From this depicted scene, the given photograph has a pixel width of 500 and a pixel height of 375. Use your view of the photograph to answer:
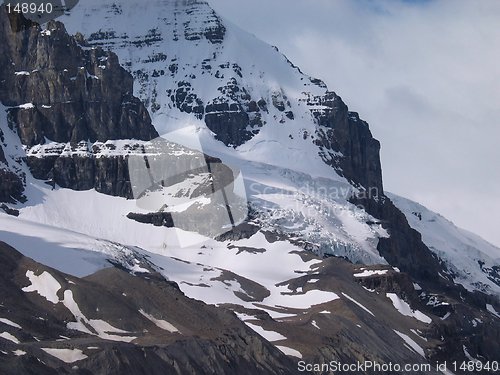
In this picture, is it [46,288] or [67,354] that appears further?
[46,288]

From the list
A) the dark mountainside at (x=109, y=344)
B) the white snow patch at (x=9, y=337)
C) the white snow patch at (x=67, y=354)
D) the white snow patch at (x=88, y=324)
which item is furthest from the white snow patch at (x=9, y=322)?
the white snow patch at (x=67, y=354)

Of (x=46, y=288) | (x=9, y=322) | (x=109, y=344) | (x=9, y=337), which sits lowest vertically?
(x=46, y=288)

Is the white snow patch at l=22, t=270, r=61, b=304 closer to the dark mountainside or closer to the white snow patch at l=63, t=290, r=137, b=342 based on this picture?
the dark mountainside

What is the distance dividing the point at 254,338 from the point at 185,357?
71.0 feet

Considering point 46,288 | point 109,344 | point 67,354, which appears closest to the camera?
point 67,354

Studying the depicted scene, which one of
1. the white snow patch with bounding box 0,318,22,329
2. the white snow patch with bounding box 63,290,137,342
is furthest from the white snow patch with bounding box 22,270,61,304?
the white snow patch with bounding box 0,318,22,329

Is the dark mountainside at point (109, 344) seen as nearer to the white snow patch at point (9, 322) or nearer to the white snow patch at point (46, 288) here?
the white snow patch at point (46, 288)

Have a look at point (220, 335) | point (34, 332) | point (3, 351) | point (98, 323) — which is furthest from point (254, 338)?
point (3, 351)

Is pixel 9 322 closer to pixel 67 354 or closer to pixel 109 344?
pixel 109 344

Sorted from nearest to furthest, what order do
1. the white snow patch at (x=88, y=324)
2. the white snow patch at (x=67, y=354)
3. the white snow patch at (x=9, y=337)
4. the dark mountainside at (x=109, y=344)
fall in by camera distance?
1. the dark mountainside at (x=109, y=344)
2. the white snow patch at (x=67, y=354)
3. the white snow patch at (x=9, y=337)
4. the white snow patch at (x=88, y=324)

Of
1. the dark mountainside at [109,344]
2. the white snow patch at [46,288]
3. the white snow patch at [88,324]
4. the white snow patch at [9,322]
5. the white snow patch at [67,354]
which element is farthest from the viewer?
the white snow patch at [46,288]

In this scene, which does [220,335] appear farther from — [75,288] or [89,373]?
[89,373]

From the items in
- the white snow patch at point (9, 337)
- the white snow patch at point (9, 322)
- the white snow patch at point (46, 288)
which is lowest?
the white snow patch at point (46, 288)

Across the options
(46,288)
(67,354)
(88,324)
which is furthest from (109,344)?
(46,288)
